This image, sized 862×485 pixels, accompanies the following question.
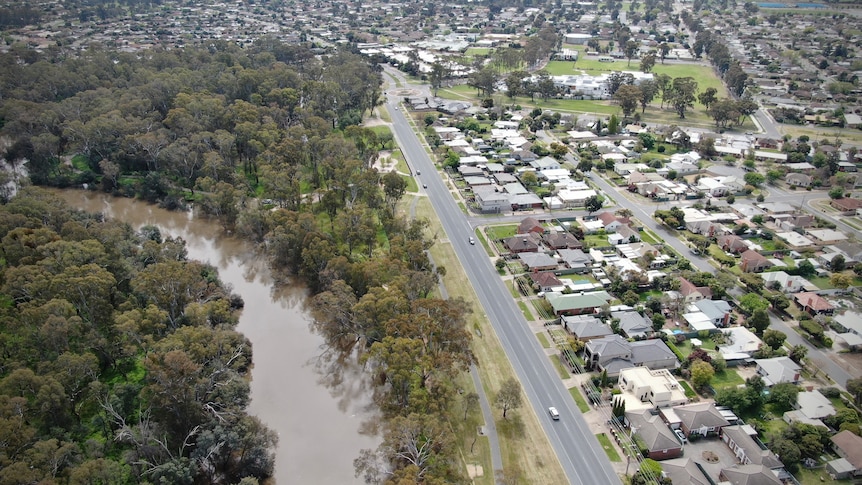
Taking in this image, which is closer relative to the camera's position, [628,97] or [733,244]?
[733,244]

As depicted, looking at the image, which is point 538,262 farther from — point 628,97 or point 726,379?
point 628,97

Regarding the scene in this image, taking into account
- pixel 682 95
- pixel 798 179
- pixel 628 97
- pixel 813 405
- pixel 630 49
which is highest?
pixel 682 95

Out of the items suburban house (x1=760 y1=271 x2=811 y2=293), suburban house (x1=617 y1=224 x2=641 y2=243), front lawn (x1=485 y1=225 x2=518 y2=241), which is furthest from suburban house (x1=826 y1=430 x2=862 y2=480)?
front lawn (x1=485 y1=225 x2=518 y2=241)

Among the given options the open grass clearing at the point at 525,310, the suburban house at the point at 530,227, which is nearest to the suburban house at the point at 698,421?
the open grass clearing at the point at 525,310

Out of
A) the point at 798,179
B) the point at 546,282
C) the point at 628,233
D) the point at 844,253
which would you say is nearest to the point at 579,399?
the point at 546,282

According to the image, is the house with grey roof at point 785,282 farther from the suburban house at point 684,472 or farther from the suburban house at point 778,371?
the suburban house at point 684,472

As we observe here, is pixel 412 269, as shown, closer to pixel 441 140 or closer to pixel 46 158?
pixel 441 140

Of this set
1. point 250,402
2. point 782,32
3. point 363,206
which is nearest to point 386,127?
point 363,206
